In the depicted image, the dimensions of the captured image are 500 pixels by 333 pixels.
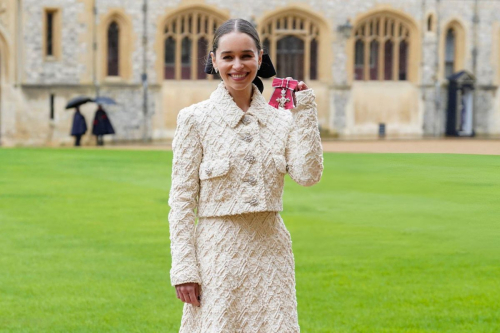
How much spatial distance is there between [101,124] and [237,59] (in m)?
24.5

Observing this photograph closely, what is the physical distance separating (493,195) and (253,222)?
6.82 feet

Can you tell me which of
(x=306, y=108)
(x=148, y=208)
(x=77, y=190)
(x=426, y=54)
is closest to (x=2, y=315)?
(x=306, y=108)

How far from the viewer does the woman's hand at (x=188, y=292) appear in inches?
137

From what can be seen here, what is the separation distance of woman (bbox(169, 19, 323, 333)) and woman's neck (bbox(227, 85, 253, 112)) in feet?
0.18

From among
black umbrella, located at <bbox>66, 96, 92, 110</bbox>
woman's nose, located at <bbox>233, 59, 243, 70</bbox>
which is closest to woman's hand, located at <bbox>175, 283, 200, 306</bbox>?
woman's nose, located at <bbox>233, 59, 243, 70</bbox>

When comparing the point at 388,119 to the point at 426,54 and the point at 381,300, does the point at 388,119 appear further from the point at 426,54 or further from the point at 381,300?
the point at 381,300

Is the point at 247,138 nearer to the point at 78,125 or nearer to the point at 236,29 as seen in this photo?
the point at 236,29

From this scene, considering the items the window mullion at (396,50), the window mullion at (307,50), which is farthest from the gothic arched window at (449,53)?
the window mullion at (307,50)

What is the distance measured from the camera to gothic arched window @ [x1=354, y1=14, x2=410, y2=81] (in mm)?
32125

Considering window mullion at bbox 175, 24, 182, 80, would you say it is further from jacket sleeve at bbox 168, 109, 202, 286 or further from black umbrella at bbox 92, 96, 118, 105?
jacket sleeve at bbox 168, 109, 202, 286

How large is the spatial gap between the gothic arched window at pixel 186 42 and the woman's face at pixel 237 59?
87.0 ft

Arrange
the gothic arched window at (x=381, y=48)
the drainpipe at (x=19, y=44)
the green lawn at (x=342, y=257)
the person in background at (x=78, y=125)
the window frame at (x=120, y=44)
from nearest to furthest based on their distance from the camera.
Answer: the green lawn at (x=342, y=257)
the person in background at (x=78, y=125)
the drainpipe at (x=19, y=44)
the window frame at (x=120, y=44)
the gothic arched window at (x=381, y=48)

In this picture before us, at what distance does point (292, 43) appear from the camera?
104 feet

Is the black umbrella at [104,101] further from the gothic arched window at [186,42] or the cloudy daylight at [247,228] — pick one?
the gothic arched window at [186,42]
